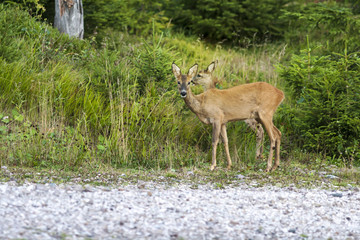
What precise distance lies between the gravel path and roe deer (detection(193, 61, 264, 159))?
294cm

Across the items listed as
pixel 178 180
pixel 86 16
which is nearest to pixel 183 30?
pixel 86 16

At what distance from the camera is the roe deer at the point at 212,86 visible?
366 inches

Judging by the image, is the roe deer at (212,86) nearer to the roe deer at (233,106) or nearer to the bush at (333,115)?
the roe deer at (233,106)

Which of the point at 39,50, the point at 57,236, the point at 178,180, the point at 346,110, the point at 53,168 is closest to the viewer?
the point at 57,236

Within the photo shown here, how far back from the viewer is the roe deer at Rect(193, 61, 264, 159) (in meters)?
9.30

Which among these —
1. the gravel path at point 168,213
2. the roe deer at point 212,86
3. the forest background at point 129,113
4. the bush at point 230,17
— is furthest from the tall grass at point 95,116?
the bush at point 230,17

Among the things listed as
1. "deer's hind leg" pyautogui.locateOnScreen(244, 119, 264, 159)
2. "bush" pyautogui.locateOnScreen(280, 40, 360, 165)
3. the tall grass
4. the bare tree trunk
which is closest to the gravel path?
the tall grass

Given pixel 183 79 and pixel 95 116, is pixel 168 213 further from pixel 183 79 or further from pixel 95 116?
pixel 95 116

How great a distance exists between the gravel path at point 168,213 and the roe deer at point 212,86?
2.94m

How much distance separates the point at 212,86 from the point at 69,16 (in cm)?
582

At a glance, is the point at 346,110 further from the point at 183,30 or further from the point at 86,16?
the point at 183,30

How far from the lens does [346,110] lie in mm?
9828

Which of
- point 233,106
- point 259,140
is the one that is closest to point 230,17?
point 259,140

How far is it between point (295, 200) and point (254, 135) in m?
3.98
